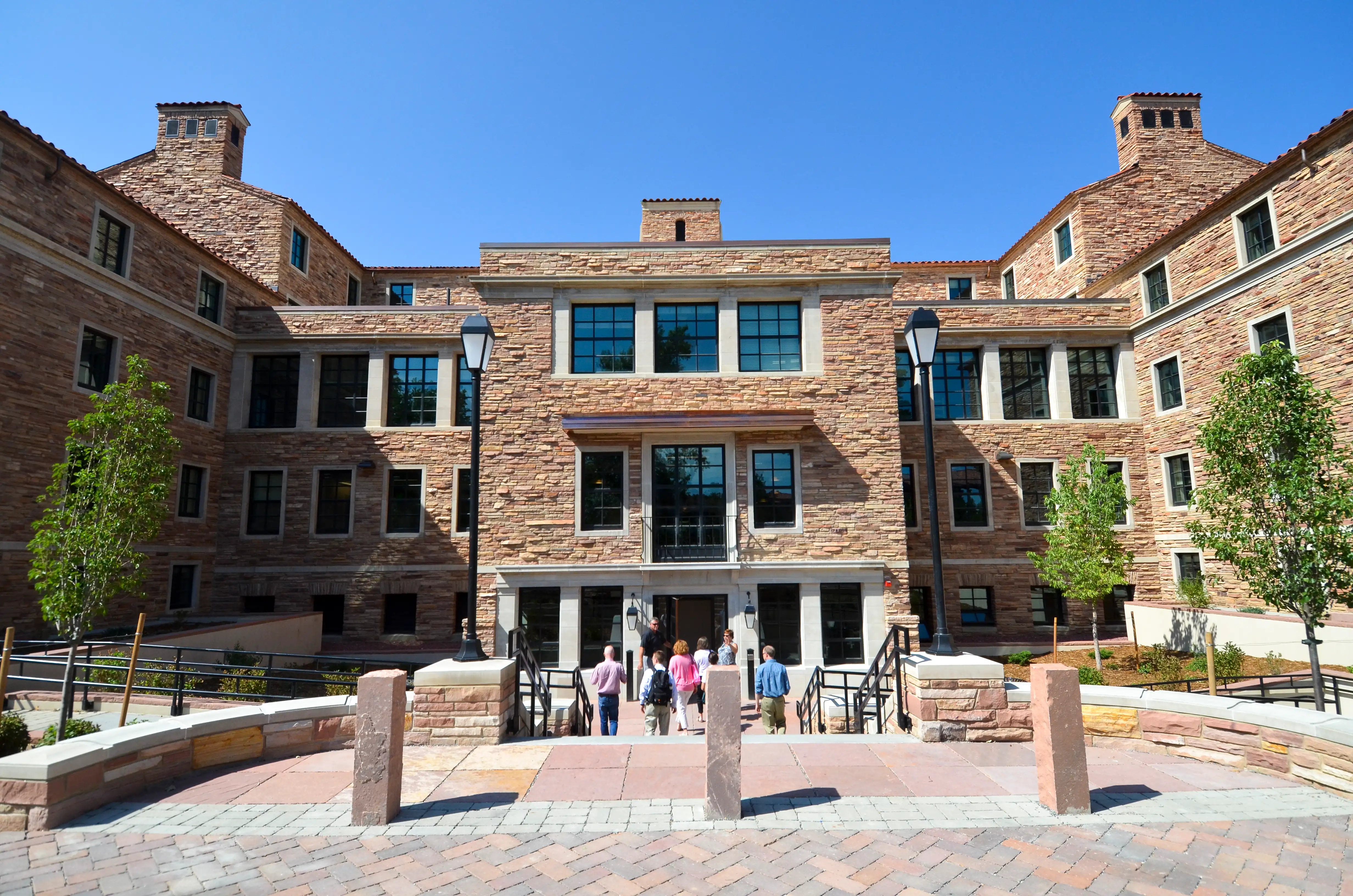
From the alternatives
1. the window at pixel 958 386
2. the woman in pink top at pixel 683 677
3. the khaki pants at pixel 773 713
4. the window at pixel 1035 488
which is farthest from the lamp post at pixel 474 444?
the window at pixel 1035 488

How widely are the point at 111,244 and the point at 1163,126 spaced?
3412cm

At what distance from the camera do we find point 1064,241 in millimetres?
25078

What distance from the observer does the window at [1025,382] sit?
2070 centimetres

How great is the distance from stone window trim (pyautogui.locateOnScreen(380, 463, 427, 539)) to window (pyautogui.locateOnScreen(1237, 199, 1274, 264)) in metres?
23.3

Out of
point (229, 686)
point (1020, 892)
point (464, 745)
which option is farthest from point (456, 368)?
point (1020, 892)

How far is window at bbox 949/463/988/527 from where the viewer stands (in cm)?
2011

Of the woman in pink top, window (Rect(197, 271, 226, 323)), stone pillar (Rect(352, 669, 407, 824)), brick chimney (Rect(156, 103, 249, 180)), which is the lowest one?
the woman in pink top

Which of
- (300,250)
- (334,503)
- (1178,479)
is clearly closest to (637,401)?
(334,503)

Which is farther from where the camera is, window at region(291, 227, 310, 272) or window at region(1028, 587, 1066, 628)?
window at region(291, 227, 310, 272)

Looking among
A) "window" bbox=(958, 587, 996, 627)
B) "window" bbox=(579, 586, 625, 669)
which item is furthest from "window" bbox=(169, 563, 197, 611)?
"window" bbox=(958, 587, 996, 627)

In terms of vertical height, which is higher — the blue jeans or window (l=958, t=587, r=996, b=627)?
window (l=958, t=587, r=996, b=627)

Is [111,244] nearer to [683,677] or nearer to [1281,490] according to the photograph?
[683,677]

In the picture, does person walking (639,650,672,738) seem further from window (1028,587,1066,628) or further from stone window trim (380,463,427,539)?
window (1028,587,1066,628)

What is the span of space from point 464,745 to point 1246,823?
728 cm
